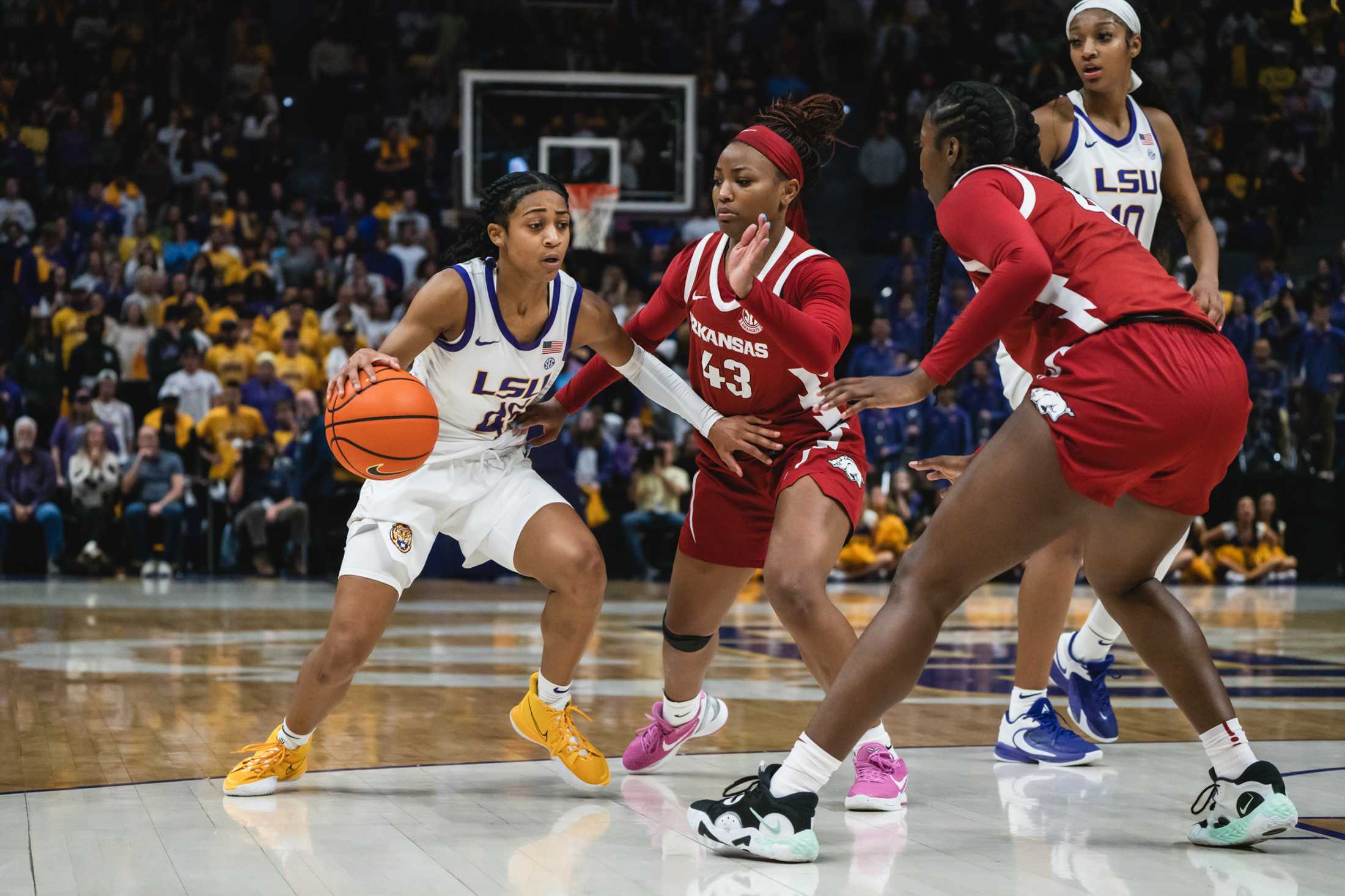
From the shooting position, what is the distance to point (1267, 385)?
13.9 meters

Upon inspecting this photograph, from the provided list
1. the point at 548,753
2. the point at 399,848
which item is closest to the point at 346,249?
the point at 548,753

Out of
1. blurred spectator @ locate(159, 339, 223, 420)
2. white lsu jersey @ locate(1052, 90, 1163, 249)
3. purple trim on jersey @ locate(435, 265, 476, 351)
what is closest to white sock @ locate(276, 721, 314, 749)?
purple trim on jersey @ locate(435, 265, 476, 351)

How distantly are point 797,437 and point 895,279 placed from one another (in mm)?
11595

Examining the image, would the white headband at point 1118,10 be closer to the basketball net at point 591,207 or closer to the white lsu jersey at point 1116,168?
the white lsu jersey at point 1116,168

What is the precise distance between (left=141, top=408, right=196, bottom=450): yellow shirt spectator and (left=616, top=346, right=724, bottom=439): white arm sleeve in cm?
904

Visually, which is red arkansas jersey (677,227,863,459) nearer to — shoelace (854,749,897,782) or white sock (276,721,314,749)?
shoelace (854,749,897,782)

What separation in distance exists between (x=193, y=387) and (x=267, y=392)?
67 cm

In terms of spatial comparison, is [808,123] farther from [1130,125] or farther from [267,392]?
[267,392]

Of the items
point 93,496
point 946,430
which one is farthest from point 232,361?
point 946,430

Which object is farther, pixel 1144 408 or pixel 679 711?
pixel 679 711

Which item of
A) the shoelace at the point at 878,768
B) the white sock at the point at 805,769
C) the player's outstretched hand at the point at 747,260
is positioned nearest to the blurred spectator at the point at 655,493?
the shoelace at the point at 878,768

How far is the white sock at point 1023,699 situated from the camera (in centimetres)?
497

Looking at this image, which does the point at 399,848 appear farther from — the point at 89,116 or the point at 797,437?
the point at 89,116

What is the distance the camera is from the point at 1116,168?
5.11 metres
